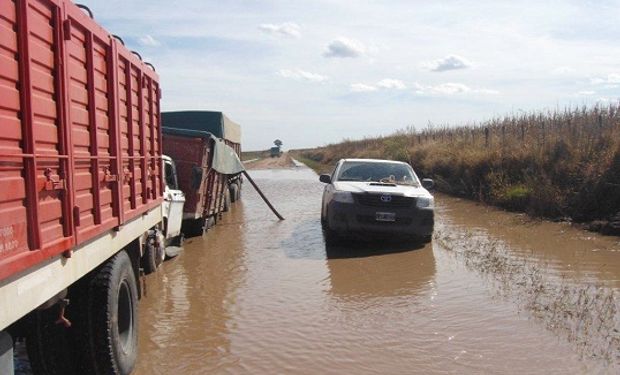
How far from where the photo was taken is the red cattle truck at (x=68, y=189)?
2822mm

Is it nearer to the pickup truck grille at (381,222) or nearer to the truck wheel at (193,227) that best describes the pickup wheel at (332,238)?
the pickup truck grille at (381,222)

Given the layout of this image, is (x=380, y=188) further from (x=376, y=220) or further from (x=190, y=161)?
(x=190, y=161)

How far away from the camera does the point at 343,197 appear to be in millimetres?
10430

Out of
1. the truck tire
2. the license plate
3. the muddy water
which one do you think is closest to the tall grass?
the muddy water

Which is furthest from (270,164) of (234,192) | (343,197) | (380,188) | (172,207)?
(172,207)

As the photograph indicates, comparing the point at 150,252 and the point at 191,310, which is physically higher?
the point at 150,252

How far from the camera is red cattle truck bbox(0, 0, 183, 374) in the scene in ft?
9.26

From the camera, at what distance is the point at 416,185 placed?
37.6ft

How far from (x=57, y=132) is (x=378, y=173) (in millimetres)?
8892


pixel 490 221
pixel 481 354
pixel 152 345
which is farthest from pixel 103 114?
pixel 490 221

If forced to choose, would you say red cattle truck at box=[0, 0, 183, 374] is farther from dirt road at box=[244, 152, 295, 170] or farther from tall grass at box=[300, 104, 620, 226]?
dirt road at box=[244, 152, 295, 170]

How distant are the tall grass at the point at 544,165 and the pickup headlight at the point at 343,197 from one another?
18.4ft

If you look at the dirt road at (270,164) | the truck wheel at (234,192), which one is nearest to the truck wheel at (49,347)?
the truck wheel at (234,192)

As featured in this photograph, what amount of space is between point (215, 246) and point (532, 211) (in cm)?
742
